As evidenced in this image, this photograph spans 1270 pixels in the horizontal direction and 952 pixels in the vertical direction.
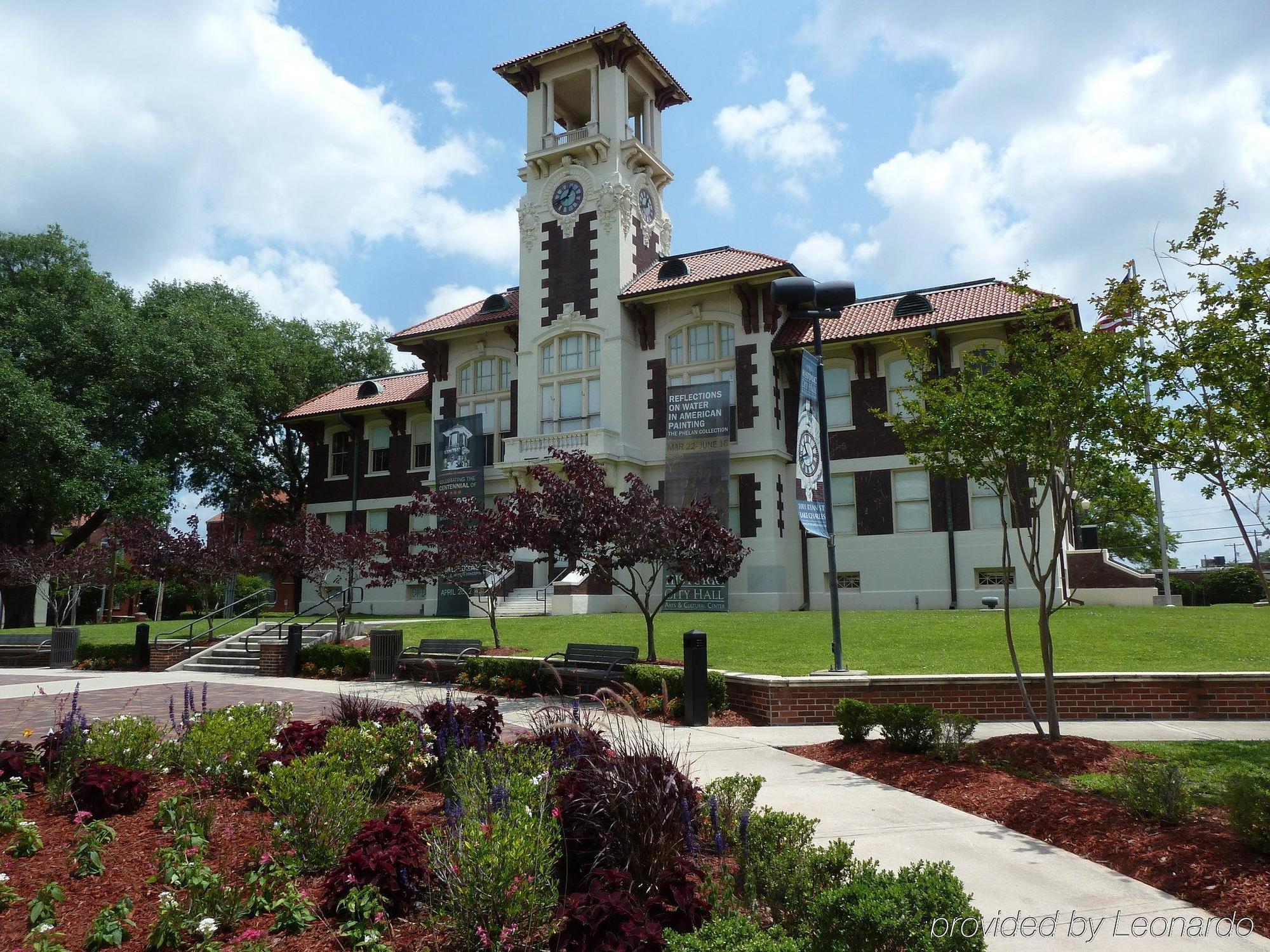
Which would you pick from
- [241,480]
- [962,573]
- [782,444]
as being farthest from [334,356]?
[962,573]

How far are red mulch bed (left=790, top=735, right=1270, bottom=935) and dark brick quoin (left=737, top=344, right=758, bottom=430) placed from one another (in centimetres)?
2106

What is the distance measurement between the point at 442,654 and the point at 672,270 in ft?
61.2

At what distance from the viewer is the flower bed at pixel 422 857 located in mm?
4051

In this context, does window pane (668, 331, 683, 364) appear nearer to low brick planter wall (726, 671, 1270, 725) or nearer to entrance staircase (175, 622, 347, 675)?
entrance staircase (175, 622, 347, 675)

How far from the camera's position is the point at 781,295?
493 inches

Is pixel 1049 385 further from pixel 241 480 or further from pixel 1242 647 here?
pixel 241 480

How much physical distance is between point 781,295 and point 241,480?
33516mm

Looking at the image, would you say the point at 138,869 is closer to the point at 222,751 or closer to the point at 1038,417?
the point at 222,751

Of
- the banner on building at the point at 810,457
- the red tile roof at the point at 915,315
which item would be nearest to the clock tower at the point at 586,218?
the red tile roof at the point at 915,315

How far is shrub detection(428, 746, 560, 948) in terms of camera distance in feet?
13.4

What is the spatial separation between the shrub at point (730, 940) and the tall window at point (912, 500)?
26.5m

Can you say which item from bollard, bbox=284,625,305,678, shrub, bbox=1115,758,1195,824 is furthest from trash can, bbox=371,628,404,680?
shrub, bbox=1115,758,1195,824

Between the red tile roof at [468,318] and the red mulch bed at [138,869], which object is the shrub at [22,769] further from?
the red tile roof at [468,318]

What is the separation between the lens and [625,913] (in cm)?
401
